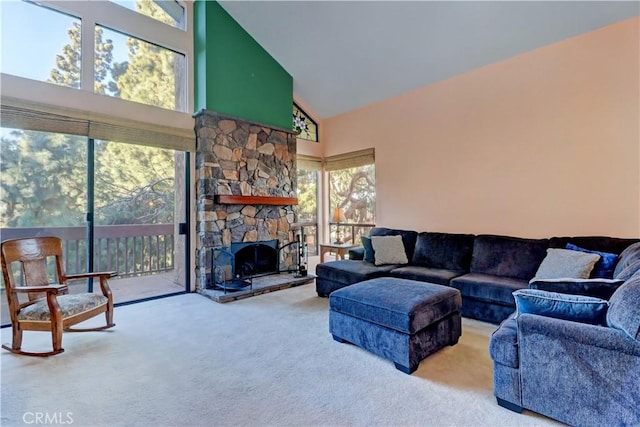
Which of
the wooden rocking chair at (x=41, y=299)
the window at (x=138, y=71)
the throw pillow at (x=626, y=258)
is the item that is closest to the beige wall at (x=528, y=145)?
the throw pillow at (x=626, y=258)

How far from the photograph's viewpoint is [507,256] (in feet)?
11.7

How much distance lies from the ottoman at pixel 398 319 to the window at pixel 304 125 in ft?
13.0

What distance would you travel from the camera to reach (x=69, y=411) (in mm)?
1840

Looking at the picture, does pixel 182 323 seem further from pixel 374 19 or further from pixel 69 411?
pixel 374 19

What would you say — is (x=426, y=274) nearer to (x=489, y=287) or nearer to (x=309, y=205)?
(x=489, y=287)

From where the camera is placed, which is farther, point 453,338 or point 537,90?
point 537,90

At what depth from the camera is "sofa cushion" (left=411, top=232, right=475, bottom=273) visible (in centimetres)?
392

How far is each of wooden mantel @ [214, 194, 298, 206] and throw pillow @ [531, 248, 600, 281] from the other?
3.53 meters

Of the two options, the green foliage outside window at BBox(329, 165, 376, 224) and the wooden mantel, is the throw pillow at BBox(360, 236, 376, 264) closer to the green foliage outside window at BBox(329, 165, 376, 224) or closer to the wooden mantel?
the green foliage outside window at BBox(329, 165, 376, 224)

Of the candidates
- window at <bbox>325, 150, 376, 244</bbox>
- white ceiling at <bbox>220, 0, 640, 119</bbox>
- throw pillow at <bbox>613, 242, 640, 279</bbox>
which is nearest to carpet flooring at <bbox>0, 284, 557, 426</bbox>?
throw pillow at <bbox>613, 242, 640, 279</bbox>

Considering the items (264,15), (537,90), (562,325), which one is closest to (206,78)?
(264,15)

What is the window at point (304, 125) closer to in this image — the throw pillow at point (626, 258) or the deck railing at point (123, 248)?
the deck railing at point (123, 248)

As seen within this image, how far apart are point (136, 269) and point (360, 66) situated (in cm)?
474

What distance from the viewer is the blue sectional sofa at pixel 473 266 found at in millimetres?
3145
